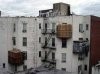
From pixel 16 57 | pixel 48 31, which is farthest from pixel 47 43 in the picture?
pixel 16 57

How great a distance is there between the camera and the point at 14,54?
152 feet

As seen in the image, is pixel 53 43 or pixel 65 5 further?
pixel 65 5

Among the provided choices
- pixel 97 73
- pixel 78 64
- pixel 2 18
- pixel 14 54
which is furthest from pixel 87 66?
pixel 2 18

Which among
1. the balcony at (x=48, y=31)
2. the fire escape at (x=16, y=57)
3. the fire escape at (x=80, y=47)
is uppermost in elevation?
the balcony at (x=48, y=31)

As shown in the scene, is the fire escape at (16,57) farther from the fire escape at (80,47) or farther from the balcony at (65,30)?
the fire escape at (80,47)

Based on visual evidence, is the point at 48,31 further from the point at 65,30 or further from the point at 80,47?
the point at 80,47

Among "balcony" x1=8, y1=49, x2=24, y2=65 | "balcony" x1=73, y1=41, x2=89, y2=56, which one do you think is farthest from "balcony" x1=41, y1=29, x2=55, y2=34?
"balcony" x1=8, y1=49, x2=24, y2=65

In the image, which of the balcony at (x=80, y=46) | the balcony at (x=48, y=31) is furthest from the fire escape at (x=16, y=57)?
the balcony at (x=80, y=46)

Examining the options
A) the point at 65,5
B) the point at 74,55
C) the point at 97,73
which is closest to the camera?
the point at 97,73

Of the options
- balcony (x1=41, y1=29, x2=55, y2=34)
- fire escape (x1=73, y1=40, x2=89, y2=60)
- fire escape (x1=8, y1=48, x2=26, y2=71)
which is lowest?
fire escape (x1=8, y1=48, x2=26, y2=71)

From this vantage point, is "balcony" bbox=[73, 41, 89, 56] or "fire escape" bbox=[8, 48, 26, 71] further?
"fire escape" bbox=[8, 48, 26, 71]

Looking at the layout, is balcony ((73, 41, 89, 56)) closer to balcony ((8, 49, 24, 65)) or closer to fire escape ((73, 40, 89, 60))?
fire escape ((73, 40, 89, 60))

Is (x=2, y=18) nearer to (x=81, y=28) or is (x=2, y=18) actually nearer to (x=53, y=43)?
(x=53, y=43)

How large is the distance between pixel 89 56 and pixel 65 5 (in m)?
15.0
